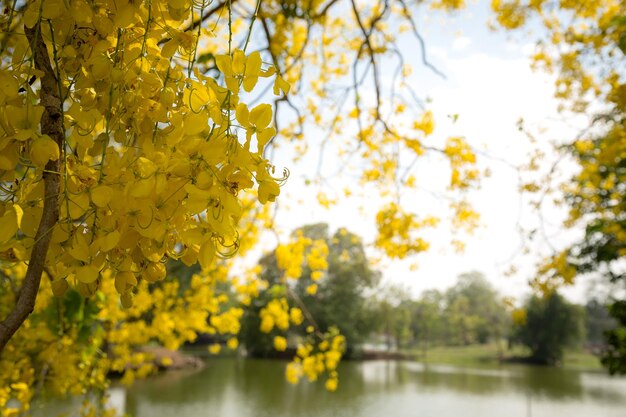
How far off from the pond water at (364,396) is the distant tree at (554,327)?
6803 mm

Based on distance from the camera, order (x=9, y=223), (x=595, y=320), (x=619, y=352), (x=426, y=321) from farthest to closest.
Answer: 1. (x=595, y=320)
2. (x=426, y=321)
3. (x=619, y=352)
4. (x=9, y=223)

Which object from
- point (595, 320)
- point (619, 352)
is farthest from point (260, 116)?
point (595, 320)

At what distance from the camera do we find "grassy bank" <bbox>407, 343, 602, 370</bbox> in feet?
93.3

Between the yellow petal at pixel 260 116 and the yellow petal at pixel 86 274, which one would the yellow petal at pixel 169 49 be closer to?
the yellow petal at pixel 260 116

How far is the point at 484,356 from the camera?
1276 inches

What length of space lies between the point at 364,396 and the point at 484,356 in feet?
70.3

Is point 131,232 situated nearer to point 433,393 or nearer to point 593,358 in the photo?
point 433,393

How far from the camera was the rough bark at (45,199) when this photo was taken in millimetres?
458

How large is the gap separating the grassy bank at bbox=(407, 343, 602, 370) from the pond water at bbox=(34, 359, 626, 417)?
8346mm

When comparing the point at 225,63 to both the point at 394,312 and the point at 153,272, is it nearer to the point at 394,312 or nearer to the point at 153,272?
the point at 153,272

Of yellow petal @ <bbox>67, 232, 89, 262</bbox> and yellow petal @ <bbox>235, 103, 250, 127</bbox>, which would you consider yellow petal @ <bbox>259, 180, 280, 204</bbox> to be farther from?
yellow petal @ <bbox>67, 232, 89, 262</bbox>

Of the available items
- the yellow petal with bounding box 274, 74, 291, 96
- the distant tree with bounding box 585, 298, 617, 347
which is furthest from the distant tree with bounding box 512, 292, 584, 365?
the yellow petal with bounding box 274, 74, 291, 96

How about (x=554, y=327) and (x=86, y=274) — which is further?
(x=554, y=327)

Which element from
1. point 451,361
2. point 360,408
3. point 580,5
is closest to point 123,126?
point 580,5
